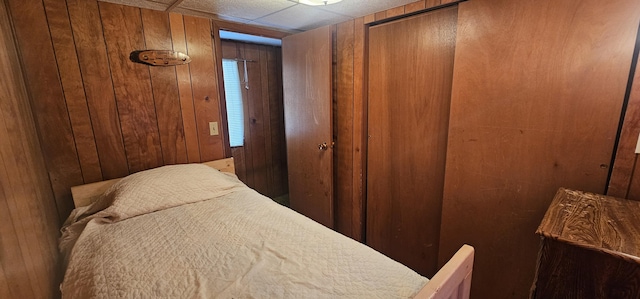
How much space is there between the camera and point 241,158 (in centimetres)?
322

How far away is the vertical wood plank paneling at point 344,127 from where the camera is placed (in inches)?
81.3

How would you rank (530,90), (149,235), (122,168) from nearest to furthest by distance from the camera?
(149,235)
(530,90)
(122,168)

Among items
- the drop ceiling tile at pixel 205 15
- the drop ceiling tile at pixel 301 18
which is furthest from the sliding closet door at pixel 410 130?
the drop ceiling tile at pixel 205 15

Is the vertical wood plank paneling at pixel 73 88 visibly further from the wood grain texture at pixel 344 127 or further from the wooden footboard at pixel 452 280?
the wooden footboard at pixel 452 280

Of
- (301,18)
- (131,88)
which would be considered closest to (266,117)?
(301,18)

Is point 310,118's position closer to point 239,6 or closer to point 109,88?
point 239,6

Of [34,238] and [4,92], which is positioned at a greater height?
[4,92]

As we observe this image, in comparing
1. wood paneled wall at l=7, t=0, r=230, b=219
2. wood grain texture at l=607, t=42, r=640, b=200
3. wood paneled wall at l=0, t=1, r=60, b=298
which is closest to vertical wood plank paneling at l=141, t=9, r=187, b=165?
wood paneled wall at l=7, t=0, r=230, b=219

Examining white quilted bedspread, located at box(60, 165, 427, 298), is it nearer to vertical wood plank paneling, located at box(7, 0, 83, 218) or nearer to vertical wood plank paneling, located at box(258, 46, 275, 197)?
vertical wood plank paneling, located at box(7, 0, 83, 218)

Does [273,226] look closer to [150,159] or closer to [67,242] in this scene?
[67,242]

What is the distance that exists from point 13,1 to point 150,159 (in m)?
1.04

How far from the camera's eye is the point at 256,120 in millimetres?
3273

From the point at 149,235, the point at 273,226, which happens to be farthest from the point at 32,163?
the point at 273,226

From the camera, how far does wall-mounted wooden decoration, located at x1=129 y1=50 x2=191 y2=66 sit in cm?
173
